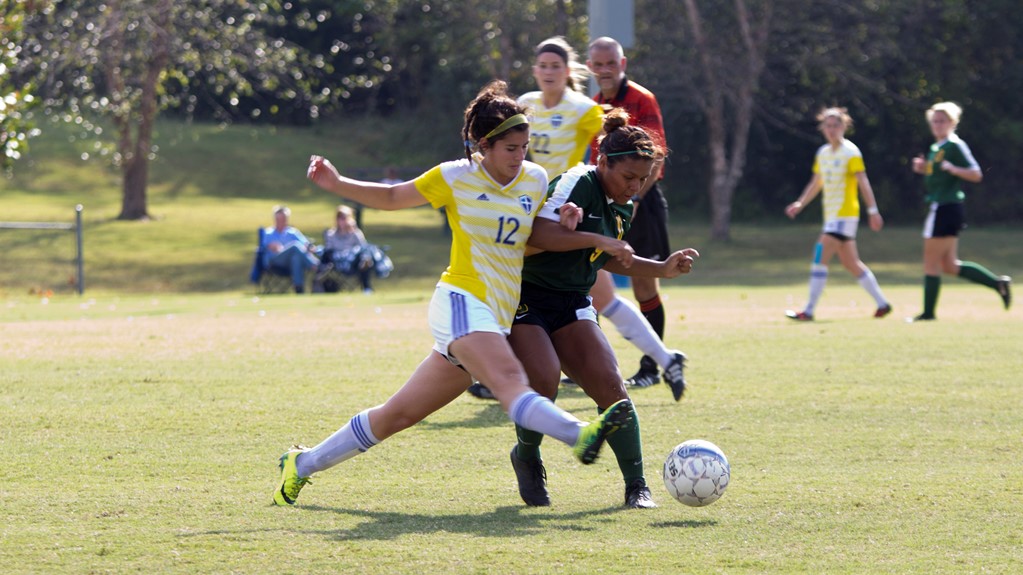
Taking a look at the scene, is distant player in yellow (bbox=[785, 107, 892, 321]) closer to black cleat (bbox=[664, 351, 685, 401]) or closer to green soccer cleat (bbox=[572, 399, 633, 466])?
black cleat (bbox=[664, 351, 685, 401])

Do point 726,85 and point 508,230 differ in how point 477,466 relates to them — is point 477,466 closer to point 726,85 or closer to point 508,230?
point 508,230

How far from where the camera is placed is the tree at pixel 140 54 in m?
24.8

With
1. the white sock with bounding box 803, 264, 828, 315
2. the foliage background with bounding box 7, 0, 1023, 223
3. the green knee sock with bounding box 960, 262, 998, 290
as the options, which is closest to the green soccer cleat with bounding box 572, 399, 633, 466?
the white sock with bounding box 803, 264, 828, 315

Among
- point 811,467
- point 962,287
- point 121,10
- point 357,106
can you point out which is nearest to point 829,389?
point 811,467

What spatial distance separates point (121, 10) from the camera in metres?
25.5

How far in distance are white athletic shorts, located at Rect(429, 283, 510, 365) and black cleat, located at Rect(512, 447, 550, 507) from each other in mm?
603

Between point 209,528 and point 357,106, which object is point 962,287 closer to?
point 209,528

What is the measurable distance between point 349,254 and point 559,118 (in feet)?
41.8

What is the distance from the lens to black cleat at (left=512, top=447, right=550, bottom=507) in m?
5.44

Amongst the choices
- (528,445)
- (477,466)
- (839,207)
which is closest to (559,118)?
Result: (477,466)

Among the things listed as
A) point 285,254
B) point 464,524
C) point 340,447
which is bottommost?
point 285,254

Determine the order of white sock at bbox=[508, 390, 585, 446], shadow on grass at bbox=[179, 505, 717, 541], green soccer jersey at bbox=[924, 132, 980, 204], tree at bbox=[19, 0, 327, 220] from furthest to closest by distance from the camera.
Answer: tree at bbox=[19, 0, 327, 220]
green soccer jersey at bbox=[924, 132, 980, 204]
shadow on grass at bbox=[179, 505, 717, 541]
white sock at bbox=[508, 390, 585, 446]

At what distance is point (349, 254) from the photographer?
67.5 feet

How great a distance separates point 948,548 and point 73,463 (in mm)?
3904
